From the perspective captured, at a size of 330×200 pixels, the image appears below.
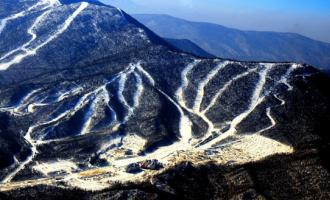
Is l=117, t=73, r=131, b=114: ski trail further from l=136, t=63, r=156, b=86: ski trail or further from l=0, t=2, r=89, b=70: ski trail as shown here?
l=0, t=2, r=89, b=70: ski trail

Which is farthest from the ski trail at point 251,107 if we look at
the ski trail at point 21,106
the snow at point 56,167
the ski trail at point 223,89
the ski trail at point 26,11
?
the ski trail at point 26,11

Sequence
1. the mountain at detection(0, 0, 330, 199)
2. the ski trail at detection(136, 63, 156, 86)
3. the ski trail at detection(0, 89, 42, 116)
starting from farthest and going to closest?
the ski trail at detection(136, 63, 156, 86)
the ski trail at detection(0, 89, 42, 116)
the mountain at detection(0, 0, 330, 199)

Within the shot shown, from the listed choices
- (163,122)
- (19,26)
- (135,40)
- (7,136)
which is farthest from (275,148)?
(19,26)

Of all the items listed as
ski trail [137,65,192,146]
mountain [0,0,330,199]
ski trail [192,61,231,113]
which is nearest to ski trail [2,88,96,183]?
mountain [0,0,330,199]

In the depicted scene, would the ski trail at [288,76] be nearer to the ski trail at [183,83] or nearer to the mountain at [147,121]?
→ the mountain at [147,121]

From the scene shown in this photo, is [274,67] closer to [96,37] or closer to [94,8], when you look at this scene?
[96,37]
